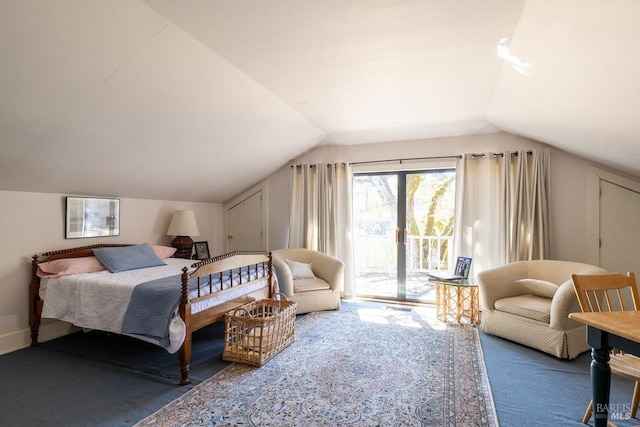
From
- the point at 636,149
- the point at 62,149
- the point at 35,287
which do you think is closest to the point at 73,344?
the point at 35,287

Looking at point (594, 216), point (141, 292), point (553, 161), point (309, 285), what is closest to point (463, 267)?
point (594, 216)

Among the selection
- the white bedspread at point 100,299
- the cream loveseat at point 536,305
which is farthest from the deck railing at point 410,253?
the white bedspread at point 100,299

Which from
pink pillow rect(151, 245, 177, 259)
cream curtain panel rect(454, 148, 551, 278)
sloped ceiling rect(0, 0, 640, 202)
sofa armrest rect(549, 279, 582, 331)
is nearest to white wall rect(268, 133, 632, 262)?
cream curtain panel rect(454, 148, 551, 278)

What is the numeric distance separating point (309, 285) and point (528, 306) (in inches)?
96.9

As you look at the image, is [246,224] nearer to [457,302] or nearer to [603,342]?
[457,302]

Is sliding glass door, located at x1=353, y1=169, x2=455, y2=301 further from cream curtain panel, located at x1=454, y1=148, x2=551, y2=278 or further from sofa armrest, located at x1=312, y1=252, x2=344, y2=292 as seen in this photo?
sofa armrest, located at x1=312, y1=252, x2=344, y2=292

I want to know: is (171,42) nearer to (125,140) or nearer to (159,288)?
(125,140)

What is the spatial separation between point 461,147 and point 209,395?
4.19 metres

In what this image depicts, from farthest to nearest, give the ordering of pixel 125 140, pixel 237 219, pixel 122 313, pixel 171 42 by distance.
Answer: pixel 237 219 < pixel 125 140 < pixel 122 313 < pixel 171 42

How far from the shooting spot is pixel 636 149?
2.81 metres

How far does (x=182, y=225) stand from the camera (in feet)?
15.0

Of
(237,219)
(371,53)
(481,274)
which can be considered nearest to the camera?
(371,53)

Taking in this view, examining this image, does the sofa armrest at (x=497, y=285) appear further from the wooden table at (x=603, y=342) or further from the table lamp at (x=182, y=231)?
the table lamp at (x=182, y=231)

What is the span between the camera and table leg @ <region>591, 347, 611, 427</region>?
5.23ft
